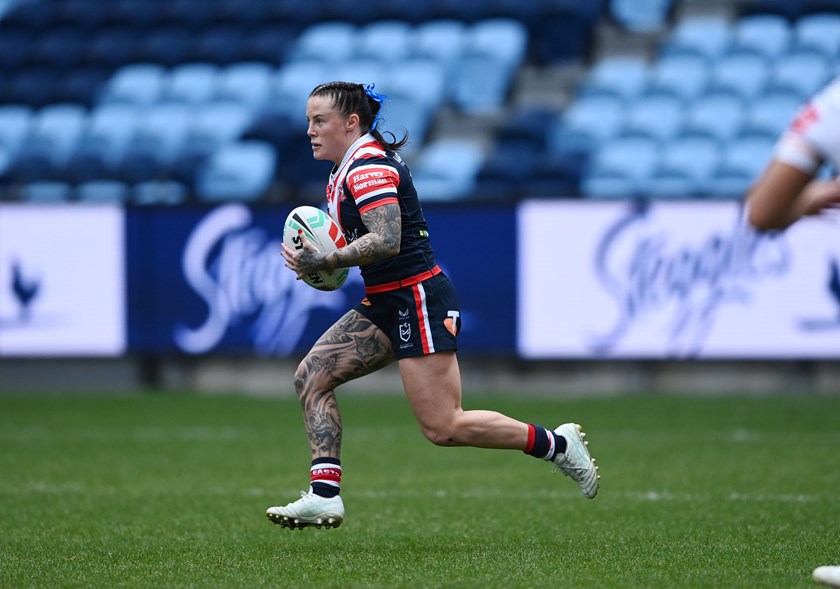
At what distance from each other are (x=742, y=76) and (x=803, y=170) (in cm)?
1181

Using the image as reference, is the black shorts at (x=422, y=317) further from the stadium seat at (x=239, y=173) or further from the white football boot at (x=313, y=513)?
the stadium seat at (x=239, y=173)

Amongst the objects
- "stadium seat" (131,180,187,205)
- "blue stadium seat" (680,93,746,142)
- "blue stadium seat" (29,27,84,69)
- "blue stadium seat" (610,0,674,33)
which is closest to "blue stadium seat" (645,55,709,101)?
"blue stadium seat" (680,93,746,142)

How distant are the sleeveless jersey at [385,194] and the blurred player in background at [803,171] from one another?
1854 millimetres

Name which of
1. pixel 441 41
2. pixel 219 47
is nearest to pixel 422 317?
pixel 441 41

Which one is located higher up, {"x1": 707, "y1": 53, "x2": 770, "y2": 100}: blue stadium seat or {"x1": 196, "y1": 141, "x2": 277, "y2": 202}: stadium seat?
{"x1": 707, "y1": 53, "x2": 770, "y2": 100}: blue stadium seat

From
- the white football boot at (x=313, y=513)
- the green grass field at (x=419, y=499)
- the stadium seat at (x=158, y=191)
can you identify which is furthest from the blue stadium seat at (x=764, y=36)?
the white football boot at (x=313, y=513)

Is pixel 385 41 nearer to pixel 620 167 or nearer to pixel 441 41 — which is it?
pixel 441 41

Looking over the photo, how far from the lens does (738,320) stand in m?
12.6

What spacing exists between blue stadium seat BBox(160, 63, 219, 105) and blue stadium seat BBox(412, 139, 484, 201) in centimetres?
330

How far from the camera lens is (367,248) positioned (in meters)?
5.78

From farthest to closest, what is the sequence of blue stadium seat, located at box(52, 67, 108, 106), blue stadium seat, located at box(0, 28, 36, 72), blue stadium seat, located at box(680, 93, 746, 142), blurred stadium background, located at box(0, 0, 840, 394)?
1. blue stadium seat, located at box(0, 28, 36, 72)
2. blue stadium seat, located at box(52, 67, 108, 106)
3. blue stadium seat, located at box(680, 93, 746, 142)
4. blurred stadium background, located at box(0, 0, 840, 394)

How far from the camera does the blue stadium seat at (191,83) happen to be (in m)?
17.3

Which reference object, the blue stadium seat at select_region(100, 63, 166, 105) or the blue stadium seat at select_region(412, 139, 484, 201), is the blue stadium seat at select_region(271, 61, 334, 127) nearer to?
the blue stadium seat at select_region(100, 63, 166, 105)

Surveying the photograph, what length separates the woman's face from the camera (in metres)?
6.10
